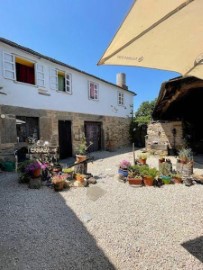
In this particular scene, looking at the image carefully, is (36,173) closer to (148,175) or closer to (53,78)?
(148,175)

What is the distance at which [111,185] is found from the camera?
610 cm

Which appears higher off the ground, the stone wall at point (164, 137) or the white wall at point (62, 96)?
the white wall at point (62, 96)

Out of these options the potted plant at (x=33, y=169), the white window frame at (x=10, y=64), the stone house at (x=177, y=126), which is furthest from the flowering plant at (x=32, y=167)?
the stone house at (x=177, y=126)

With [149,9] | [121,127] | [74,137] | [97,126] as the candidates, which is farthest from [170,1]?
[121,127]

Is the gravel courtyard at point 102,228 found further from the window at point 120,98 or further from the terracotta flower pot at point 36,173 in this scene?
the window at point 120,98

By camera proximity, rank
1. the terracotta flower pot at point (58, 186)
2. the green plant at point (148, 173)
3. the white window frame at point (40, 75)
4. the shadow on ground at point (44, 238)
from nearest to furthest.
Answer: the shadow on ground at point (44, 238) < the terracotta flower pot at point (58, 186) < the green plant at point (148, 173) < the white window frame at point (40, 75)

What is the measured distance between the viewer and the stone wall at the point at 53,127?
829 cm

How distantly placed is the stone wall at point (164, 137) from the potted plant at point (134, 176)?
5.77 meters

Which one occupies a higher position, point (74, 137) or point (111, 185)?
point (74, 137)

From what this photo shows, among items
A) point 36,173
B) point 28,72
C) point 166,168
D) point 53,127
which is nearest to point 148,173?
point 166,168

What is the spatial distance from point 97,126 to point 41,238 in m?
11.6

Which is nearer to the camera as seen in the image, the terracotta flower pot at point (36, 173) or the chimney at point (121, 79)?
the terracotta flower pot at point (36, 173)

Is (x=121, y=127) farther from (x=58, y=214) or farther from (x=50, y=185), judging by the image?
(x=58, y=214)

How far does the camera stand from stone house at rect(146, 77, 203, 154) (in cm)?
1099
